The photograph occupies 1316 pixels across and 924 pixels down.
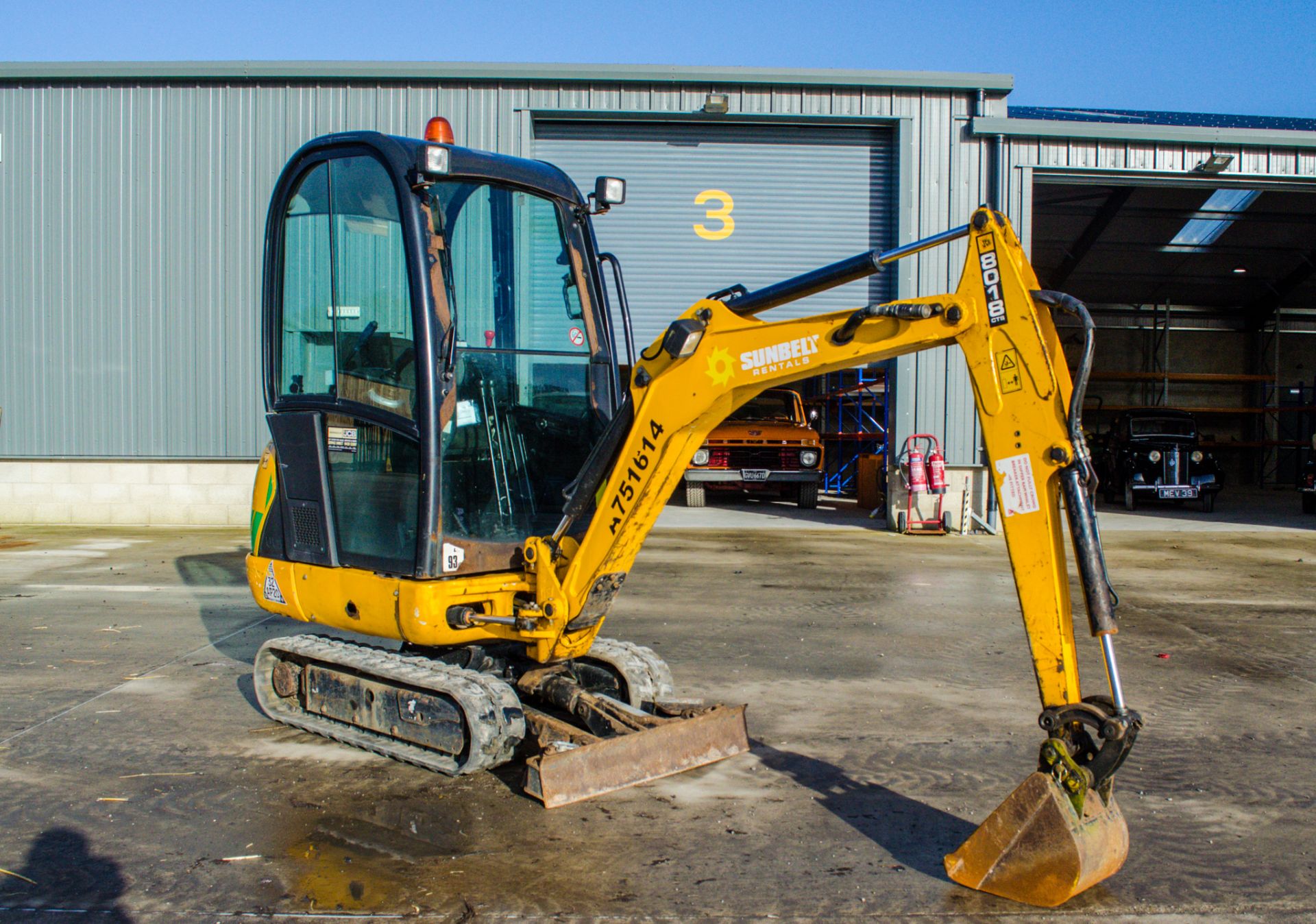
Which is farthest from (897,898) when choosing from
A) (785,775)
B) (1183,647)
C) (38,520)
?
(38,520)

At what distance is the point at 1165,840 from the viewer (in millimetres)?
3928

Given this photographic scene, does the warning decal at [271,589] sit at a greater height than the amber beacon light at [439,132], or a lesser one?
lesser

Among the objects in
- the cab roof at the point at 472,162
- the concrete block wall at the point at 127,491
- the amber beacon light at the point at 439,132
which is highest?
the amber beacon light at the point at 439,132

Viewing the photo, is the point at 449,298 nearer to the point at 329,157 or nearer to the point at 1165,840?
the point at 329,157

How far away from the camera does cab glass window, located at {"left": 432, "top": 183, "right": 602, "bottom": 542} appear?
4.64 m

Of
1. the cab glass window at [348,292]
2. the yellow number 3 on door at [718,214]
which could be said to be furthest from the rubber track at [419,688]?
the yellow number 3 on door at [718,214]

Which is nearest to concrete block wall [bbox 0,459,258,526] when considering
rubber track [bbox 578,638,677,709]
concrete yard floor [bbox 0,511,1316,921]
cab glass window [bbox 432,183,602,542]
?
concrete yard floor [bbox 0,511,1316,921]

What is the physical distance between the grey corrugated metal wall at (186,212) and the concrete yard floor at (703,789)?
6636mm

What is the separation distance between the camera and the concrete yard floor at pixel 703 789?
346 cm

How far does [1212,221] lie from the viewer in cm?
2420

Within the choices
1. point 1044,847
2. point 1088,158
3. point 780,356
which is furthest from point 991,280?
point 1088,158

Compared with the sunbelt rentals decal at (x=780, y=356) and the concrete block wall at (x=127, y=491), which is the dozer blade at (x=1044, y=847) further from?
the concrete block wall at (x=127, y=491)

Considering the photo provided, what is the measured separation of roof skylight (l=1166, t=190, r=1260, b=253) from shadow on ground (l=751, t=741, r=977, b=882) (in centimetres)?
2106

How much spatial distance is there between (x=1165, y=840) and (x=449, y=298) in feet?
11.9
